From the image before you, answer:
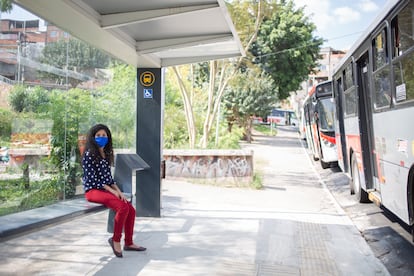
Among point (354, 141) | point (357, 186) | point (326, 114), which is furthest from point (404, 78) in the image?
point (326, 114)

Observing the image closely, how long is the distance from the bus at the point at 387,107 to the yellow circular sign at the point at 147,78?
365 cm

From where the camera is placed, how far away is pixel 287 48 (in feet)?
107

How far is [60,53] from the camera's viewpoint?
6.23 meters

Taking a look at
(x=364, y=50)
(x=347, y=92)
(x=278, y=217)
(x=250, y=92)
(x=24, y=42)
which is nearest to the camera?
(x=24, y=42)

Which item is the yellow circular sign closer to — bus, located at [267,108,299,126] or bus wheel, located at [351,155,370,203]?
bus wheel, located at [351,155,370,203]

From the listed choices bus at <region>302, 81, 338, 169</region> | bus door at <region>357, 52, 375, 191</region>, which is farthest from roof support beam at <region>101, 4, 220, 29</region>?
bus at <region>302, 81, 338, 169</region>

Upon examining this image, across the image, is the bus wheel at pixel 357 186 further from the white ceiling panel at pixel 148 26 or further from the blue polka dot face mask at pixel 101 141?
the blue polka dot face mask at pixel 101 141

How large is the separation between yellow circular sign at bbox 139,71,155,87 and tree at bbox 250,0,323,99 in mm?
24111

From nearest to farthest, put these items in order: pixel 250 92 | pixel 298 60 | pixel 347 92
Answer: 1. pixel 347 92
2. pixel 250 92
3. pixel 298 60

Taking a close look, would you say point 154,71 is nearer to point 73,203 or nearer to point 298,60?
point 73,203

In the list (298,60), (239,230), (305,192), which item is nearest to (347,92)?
(305,192)

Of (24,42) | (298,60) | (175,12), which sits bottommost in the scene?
(24,42)

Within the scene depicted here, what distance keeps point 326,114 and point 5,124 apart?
12.3 metres

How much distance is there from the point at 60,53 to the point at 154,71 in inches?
72.5
